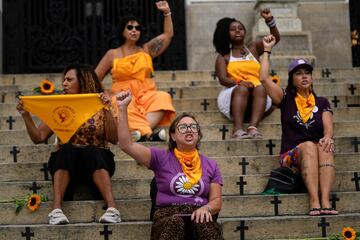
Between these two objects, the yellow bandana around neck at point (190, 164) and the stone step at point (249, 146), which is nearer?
the yellow bandana around neck at point (190, 164)

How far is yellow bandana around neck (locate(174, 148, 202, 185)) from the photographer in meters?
5.32

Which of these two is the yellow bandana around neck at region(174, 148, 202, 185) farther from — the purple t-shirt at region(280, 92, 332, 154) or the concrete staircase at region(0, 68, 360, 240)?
the purple t-shirt at region(280, 92, 332, 154)

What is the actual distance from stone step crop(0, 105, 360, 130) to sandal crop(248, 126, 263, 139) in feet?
1.96

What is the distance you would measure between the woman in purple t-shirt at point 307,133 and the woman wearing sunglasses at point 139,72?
1.49 metres

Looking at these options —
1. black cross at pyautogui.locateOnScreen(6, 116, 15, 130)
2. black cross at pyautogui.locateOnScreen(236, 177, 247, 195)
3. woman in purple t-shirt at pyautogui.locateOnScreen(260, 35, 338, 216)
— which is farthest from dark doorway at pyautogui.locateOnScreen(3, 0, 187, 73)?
black cross at pyautogui.locateOnScreen(236, 177, 247, 195)

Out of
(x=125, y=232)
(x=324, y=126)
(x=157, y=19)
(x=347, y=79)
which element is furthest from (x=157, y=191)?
(x=157, y=19)

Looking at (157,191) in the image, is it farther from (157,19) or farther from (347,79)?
(157,19)

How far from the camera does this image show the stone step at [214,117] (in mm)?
7961

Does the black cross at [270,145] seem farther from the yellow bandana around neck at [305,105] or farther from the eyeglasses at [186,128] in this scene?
the eyeglasses at [186,128]

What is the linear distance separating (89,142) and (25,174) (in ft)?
2.67

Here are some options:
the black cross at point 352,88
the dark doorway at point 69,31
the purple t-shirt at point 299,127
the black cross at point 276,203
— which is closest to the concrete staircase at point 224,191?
the black cross at point 276,203

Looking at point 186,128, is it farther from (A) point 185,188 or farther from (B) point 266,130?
(B) point 266,130

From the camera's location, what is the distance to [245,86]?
7.71 meters

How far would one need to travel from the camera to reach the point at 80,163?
5.96 metres
